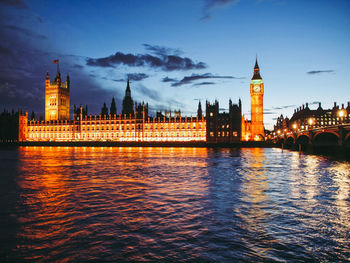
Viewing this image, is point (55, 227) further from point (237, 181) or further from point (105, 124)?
point (105, 124)

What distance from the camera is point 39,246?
249 inches

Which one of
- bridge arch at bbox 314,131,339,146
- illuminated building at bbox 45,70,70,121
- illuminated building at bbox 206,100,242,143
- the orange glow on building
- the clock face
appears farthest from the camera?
illuminated building at bbox 45,70,70,121

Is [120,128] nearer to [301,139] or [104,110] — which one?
[104,110]

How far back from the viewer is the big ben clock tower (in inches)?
5022

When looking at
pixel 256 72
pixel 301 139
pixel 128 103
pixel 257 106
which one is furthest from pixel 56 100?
pixel 301 139

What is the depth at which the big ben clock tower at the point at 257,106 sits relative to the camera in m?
128

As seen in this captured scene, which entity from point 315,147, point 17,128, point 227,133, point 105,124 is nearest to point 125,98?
point 105,124

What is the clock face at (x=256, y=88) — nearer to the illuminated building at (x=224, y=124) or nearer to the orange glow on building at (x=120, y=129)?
the illuminated building at (x=224, y=124)

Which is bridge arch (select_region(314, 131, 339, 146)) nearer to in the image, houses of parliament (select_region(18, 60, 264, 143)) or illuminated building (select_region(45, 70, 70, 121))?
houses of parliament (select_region(18, 60, 264, 143))

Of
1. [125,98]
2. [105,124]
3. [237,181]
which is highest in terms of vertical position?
[125,98]

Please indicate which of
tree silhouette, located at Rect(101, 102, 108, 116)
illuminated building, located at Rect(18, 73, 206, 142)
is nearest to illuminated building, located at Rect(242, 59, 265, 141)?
illuminated building, located at Rect(18, 73, 206, 142)

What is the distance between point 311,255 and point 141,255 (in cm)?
356

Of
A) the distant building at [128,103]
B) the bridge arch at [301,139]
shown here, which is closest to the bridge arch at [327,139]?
the bridge arch at [301,139]

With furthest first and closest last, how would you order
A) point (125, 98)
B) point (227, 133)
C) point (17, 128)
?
point (125, 98)
point (17, 128)
point (227, 133)
